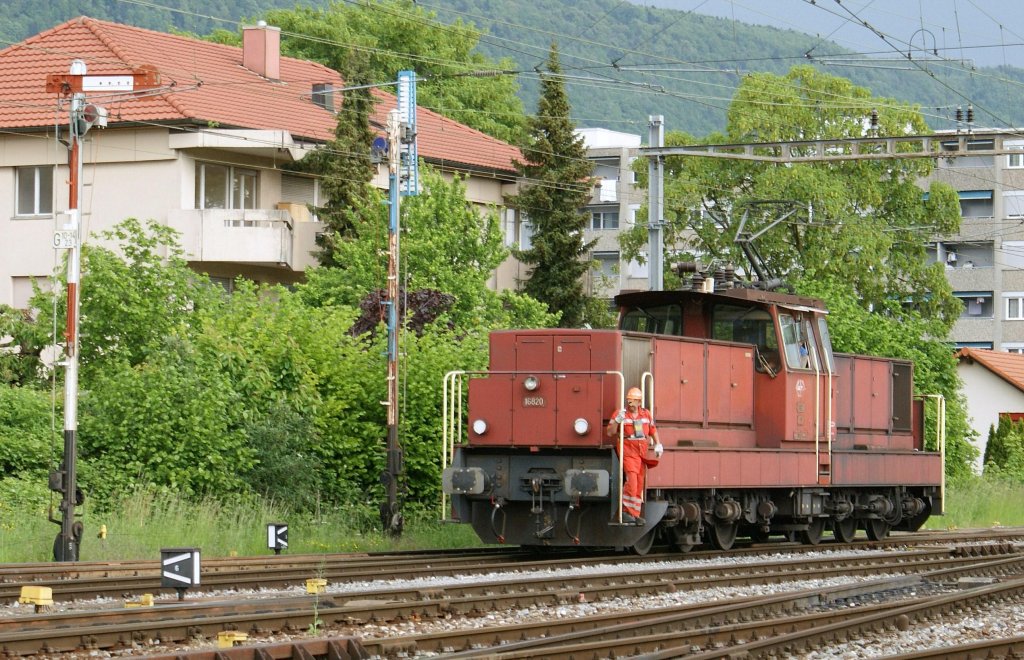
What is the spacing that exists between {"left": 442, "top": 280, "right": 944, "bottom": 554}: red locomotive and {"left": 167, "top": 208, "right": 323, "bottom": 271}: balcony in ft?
54.2

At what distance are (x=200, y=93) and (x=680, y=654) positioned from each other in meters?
29.5

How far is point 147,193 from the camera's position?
3503 cm

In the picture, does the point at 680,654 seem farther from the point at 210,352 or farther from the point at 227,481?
the point at 210,352

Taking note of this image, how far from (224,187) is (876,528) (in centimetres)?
2061

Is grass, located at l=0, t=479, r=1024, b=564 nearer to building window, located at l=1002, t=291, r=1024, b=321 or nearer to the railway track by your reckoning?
the railway track

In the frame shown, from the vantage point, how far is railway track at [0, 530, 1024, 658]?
→ 9438mm

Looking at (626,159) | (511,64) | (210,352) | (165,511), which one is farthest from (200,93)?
(626,159)

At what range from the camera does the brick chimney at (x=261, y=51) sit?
4200 cm

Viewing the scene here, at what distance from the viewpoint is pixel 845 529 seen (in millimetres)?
20547

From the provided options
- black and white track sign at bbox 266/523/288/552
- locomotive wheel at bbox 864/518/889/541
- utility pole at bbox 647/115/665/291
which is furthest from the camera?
utility pole at bbox 647/115/665/291

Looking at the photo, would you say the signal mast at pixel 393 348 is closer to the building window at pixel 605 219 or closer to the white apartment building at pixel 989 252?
the white apartment building at pixel 989 252

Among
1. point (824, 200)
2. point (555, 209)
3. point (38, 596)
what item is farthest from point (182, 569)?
point (824, 200)

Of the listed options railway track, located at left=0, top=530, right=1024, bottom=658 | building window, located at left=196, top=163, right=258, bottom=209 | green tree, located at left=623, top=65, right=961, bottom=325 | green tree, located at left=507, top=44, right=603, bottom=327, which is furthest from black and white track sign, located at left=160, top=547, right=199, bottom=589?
green tree, located at left=623, top=65, right=961, bottom=325

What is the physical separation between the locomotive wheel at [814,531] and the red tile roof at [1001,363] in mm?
33183
